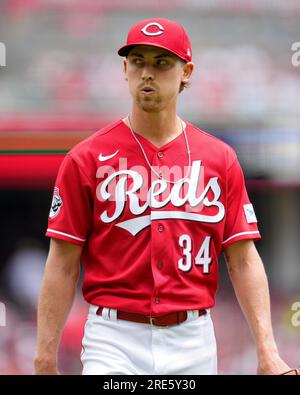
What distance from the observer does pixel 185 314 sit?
221 cm

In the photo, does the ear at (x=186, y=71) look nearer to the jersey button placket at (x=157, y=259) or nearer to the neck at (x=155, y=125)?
the neck at (x=155, y=125)

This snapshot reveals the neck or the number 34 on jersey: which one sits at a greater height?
the neck

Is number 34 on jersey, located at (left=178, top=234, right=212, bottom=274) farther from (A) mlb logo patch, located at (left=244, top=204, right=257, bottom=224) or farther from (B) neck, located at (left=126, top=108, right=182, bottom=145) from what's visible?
(B) neck, located at (left=126, top=108, right=182, bottom=145)

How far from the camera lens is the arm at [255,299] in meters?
2.21

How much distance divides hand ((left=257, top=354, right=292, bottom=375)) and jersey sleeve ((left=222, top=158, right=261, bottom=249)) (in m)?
0.35

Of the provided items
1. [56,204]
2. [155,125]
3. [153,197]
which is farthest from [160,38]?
[56,204]

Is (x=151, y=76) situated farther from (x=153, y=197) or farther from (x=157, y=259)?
(x=157, y=259)

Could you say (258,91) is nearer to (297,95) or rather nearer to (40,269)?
(297,95)

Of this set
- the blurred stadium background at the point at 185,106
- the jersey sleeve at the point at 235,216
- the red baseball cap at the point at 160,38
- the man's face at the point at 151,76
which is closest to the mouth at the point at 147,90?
the man's face at the point at 151,76

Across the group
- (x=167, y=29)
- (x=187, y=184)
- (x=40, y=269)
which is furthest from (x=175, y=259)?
(x=40, y=269)

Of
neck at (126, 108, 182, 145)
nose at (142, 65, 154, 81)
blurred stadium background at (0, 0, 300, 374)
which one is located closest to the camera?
nose at (142, 65, 154, 81)

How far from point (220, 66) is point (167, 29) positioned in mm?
1298

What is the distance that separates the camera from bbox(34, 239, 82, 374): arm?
2.20 m

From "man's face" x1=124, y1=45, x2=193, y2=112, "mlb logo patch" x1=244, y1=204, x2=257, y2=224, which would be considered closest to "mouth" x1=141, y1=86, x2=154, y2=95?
"man's face" x1=124, y1=45, x2=193, y2=112
